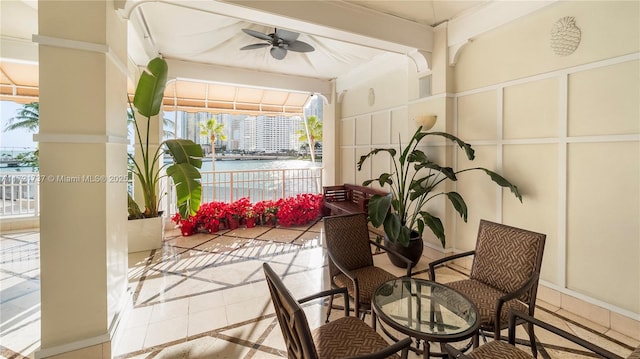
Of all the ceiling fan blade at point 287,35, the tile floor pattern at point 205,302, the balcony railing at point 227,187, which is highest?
the ceiling fan blade at point 287,35

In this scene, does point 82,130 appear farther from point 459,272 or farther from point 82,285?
point 459,272

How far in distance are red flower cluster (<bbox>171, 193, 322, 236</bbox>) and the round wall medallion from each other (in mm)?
4508

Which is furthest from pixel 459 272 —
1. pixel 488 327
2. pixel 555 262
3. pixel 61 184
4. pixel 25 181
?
pixel 25 181

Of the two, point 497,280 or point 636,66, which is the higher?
point 636,66

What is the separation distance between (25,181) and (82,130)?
5.58m

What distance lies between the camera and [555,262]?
2.70 meters

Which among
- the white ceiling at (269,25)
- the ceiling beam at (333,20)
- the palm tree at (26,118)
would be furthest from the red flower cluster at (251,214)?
the palm tree at (26,118)

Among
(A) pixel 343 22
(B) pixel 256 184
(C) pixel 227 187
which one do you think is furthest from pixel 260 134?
(A) pixel 343 22

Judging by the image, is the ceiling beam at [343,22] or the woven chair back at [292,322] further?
the ceiling beam at [343,22]

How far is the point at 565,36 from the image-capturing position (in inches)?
99.7

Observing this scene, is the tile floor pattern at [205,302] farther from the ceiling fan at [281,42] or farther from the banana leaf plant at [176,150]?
the ceiling fan at [281,42]

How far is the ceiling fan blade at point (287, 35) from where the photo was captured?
3600mm

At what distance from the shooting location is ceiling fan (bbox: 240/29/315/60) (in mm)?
3579

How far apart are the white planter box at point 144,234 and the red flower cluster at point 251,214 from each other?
0.66 meters
